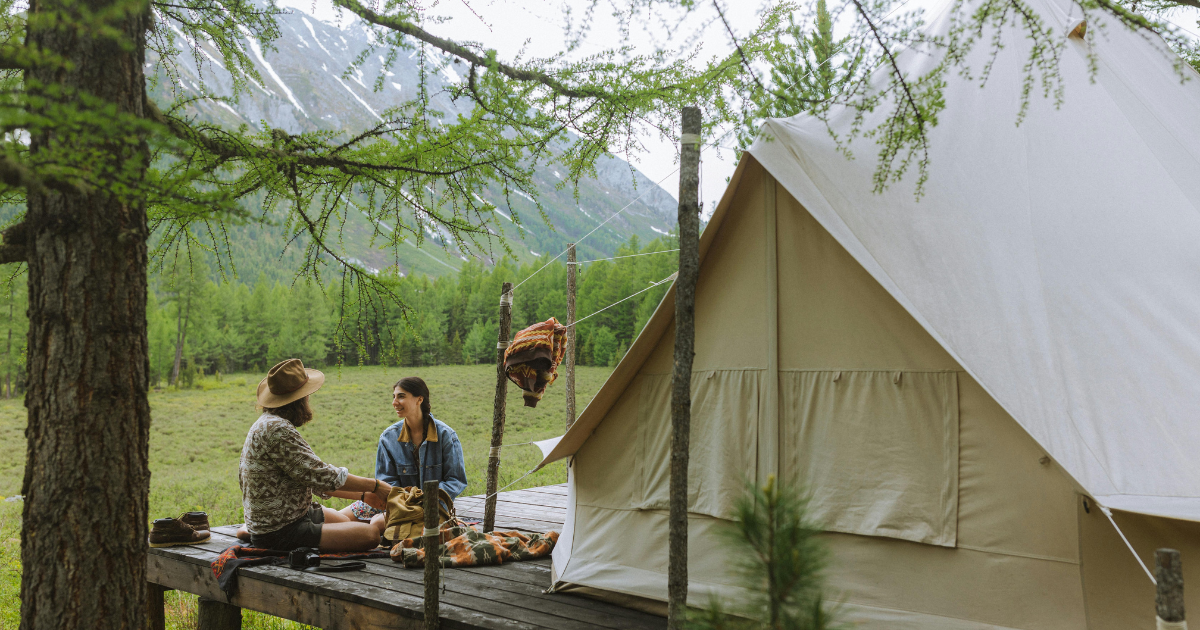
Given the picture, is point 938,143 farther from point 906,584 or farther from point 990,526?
point 906,584

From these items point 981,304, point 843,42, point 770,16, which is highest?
point 770,16

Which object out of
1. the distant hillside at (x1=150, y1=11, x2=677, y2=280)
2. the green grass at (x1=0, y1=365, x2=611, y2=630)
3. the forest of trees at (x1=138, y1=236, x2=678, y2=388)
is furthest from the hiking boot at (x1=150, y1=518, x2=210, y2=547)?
the distant hillside at (x1=150, y1=11, x2=677, y2=280)

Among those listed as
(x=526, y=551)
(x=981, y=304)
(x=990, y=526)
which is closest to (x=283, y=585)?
(x=526, y=551)

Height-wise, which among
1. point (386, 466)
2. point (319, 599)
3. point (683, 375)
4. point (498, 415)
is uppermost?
point (683, 375)

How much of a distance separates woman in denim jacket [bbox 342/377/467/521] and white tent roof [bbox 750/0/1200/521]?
111 inches

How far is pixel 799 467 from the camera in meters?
2.87

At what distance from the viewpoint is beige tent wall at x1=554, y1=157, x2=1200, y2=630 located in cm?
241

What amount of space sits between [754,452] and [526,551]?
177 cm

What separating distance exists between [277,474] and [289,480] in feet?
0.30

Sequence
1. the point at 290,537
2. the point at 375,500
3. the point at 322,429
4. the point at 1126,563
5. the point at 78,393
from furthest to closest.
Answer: the point at 322,429, the point at 375,500, the point at 290,537, the point at 1126,563, the point at 78,393

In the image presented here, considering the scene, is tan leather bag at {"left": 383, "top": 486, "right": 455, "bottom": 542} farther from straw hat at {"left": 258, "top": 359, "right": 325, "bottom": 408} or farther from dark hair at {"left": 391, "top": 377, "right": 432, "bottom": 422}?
straw hat at {"left": 258, "top": 359, "right": 325, "bottom": 408}

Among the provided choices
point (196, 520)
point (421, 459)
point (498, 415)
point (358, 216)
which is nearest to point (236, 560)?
point (196, 520)

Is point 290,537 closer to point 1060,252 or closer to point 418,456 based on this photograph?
point 418,456

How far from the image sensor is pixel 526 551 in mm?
4047
